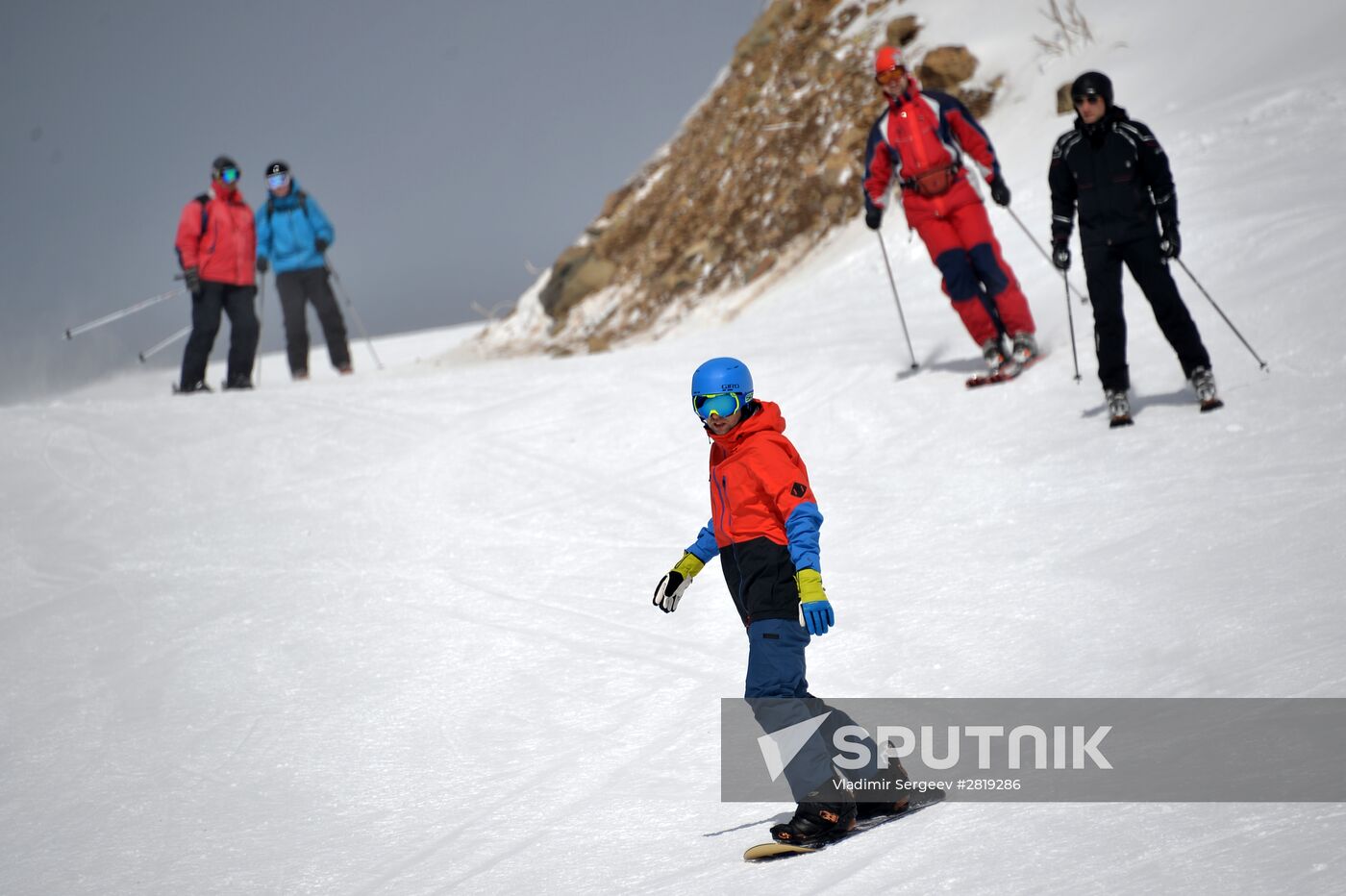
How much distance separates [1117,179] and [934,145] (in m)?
1.74

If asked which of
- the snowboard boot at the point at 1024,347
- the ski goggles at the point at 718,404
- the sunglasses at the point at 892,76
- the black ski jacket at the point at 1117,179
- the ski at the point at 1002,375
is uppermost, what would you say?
the sunglasses at the point at 892,76

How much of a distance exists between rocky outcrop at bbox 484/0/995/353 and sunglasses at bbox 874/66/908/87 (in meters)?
7.48

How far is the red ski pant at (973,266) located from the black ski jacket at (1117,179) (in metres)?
1.32

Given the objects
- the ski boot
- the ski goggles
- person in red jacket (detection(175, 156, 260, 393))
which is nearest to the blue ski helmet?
the ski goggles

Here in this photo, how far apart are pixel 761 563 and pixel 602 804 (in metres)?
1.24

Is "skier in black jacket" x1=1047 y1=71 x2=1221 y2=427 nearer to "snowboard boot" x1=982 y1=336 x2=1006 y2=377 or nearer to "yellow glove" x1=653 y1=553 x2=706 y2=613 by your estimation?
"snowboard boot" x1=982 y1=336 x2=1006 y2=377

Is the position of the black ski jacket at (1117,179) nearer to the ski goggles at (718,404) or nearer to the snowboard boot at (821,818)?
the ski goggles at (718,404)

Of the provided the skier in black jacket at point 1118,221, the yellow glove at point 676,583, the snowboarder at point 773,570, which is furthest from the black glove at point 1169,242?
the yellow glove at point 676,583

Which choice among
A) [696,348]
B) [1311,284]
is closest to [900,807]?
[1311,284]

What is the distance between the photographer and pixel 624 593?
246 inches

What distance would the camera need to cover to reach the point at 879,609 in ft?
17.8

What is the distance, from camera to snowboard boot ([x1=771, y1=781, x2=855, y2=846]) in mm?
3422

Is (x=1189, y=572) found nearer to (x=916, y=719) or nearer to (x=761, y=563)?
(x=916, y=719)

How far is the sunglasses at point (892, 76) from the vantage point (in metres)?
7.83
